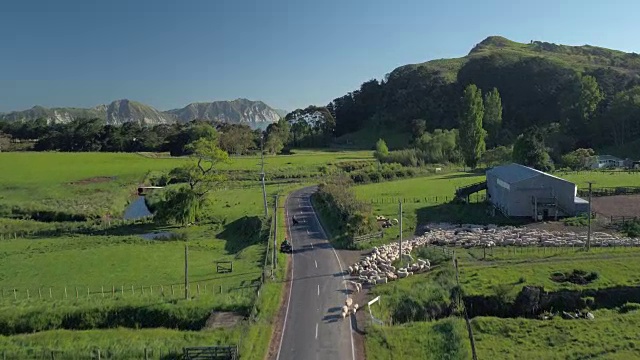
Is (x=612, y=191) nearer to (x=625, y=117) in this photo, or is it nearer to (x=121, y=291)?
(x=121, y=291)

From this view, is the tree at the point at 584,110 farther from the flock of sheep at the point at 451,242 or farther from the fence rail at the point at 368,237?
the fence rail at the point at 368,237

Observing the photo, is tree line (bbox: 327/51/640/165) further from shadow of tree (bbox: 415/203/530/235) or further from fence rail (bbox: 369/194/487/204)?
shadow of tree (bbox: 415/203/530/235)

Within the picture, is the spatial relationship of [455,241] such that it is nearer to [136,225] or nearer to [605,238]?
[605,238]

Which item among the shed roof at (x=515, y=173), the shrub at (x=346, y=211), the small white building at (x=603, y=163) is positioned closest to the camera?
the shrub at (x=346, y=211)

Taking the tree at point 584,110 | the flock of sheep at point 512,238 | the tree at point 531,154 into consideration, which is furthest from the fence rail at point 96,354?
the tree at point 584,110

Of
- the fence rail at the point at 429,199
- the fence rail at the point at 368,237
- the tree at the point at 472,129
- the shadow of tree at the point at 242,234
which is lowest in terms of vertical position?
the shadow of tree at the point at 242,234
